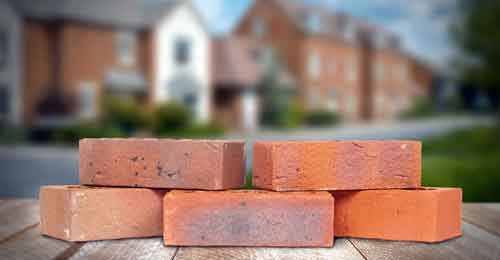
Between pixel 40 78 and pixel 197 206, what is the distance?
3.59 metres

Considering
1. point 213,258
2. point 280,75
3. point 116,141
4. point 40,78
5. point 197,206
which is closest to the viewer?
point 213,258

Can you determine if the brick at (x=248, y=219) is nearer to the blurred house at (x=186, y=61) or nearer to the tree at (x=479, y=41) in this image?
the blurred house at (x=186, y=61)

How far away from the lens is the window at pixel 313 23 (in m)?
5.53

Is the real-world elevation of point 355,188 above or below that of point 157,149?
below

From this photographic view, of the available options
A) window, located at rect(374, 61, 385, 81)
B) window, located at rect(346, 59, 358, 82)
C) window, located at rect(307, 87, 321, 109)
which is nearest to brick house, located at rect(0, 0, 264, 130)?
window, located at rect(307, 87, 321, 109)

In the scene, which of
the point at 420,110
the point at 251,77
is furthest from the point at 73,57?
the point at 420,110

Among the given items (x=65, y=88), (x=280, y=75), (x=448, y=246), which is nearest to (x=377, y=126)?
(x=280, y=75)

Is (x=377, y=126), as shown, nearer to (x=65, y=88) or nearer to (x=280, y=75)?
(x=280, y=75)

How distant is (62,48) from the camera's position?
491 cm

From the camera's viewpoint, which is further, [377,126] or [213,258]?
[377,126]

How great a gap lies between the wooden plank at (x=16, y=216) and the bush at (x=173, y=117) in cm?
249

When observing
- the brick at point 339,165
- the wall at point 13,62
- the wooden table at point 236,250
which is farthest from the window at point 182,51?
the brick at point 339,165

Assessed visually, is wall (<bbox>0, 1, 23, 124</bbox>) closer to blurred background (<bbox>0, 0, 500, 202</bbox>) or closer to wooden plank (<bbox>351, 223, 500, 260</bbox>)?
blurred background (<bbox>0, 0, 500, 202</bbox>)

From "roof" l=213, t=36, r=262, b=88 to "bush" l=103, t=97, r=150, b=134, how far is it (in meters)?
0.87
